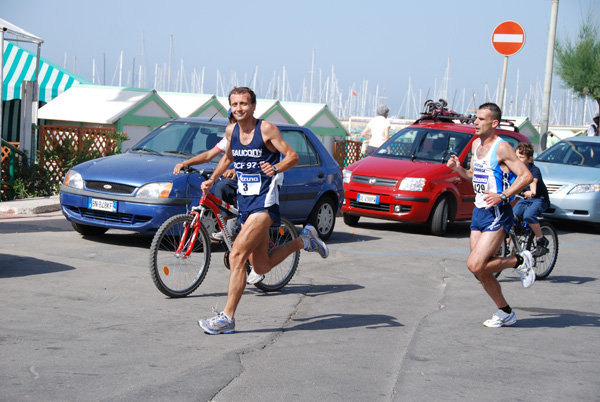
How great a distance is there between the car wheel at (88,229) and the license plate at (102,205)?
0.91 metres

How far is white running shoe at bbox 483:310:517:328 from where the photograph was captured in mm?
7352

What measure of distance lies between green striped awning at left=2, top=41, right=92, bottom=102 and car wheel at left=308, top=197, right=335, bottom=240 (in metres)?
12.4

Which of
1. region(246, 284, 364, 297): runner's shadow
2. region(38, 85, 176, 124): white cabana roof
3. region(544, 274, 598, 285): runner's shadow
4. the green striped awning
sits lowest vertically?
region(544, 274, 598, 285): runner's shadow

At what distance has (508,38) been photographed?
17.4 meters

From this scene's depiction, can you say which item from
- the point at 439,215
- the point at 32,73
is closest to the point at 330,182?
the point at 439,215

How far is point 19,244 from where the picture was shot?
1016 centimetres

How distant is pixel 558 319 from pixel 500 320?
2.87 ft

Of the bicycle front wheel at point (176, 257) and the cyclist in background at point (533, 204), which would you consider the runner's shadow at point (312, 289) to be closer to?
the bicycle front wheel at point (176, 257)

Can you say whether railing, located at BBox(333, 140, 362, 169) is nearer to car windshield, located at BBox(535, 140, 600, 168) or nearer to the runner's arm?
car windshield, located at BBox(535, 140, 600, 168)

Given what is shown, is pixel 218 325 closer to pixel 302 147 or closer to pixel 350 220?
pixel 302 147

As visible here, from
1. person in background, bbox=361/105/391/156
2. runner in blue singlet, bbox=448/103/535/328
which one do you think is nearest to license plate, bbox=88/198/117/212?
runner in blue singlet, bbox=448/103/535/328

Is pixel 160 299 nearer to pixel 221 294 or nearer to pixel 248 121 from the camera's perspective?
pixel 221 294

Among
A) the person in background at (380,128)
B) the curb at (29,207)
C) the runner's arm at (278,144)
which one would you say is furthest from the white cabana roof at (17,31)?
the runner's arm at (278,144)

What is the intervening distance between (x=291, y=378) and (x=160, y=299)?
265 cm
